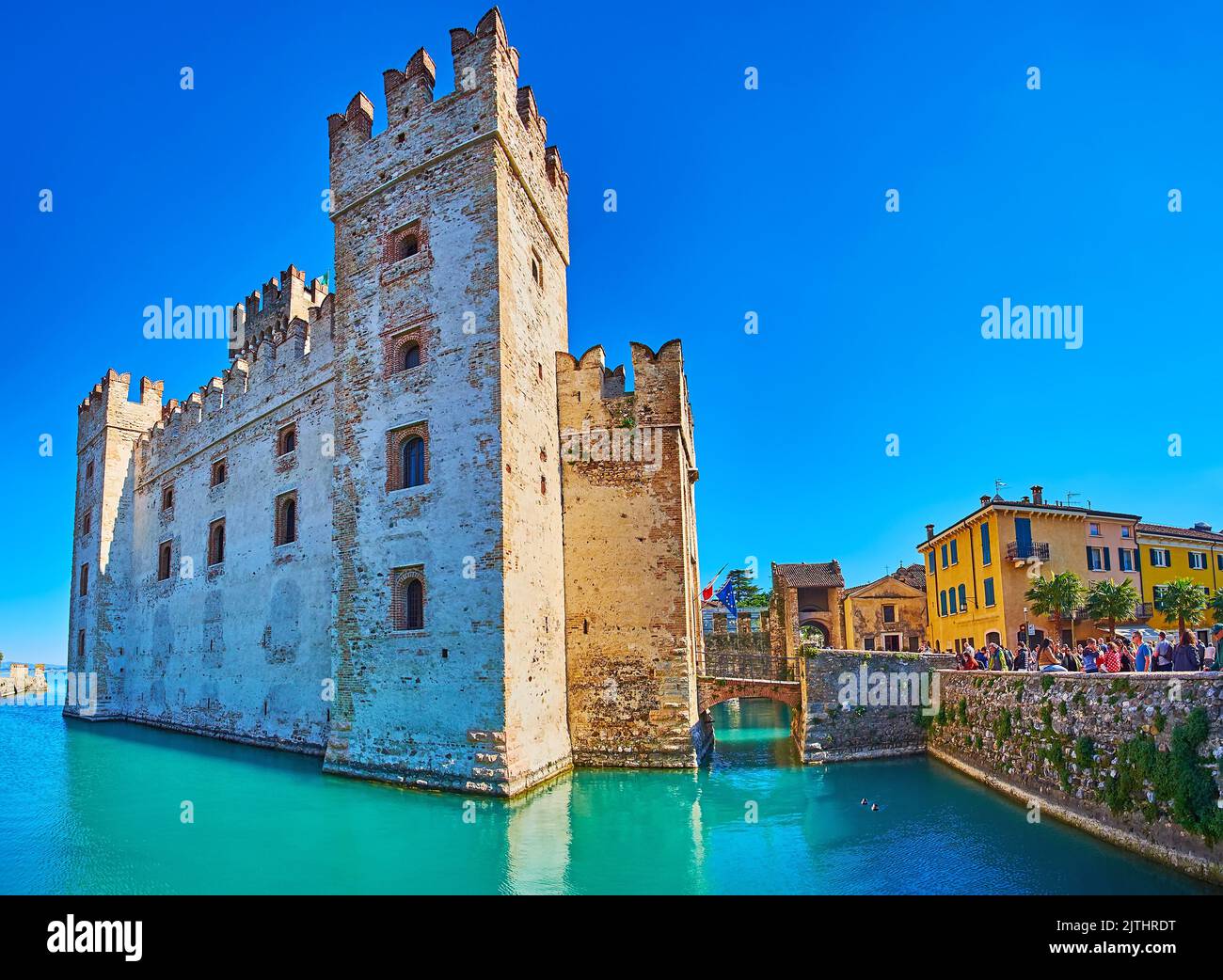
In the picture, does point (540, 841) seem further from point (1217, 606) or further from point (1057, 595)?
point (1217, 606)

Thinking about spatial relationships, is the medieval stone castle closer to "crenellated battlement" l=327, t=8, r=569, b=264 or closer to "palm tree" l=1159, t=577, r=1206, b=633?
"crenellated battlement" l=327, t=8, r=569, b=264

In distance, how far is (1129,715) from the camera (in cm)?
1047

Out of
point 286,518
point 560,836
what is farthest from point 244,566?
point 560,836

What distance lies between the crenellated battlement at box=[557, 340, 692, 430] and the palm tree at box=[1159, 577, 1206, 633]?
22955 millimetres

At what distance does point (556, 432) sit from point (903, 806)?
1070 cm

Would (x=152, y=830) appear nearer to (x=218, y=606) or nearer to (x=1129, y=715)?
(x=218, y=606)

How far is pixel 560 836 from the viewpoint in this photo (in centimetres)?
1171

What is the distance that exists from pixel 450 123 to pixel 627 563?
33.6ft

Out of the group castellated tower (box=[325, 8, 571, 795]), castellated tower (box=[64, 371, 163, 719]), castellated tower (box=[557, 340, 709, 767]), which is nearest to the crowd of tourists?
castellated tower (box=[557, 340, 709, 767])

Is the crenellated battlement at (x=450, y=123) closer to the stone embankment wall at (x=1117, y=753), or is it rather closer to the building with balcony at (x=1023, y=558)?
the stone embankment wall at (x=1117, y=753)

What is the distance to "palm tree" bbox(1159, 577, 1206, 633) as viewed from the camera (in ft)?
93.8

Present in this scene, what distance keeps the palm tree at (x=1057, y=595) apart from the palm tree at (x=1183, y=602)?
4.05 meters

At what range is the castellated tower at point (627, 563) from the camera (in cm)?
1688
